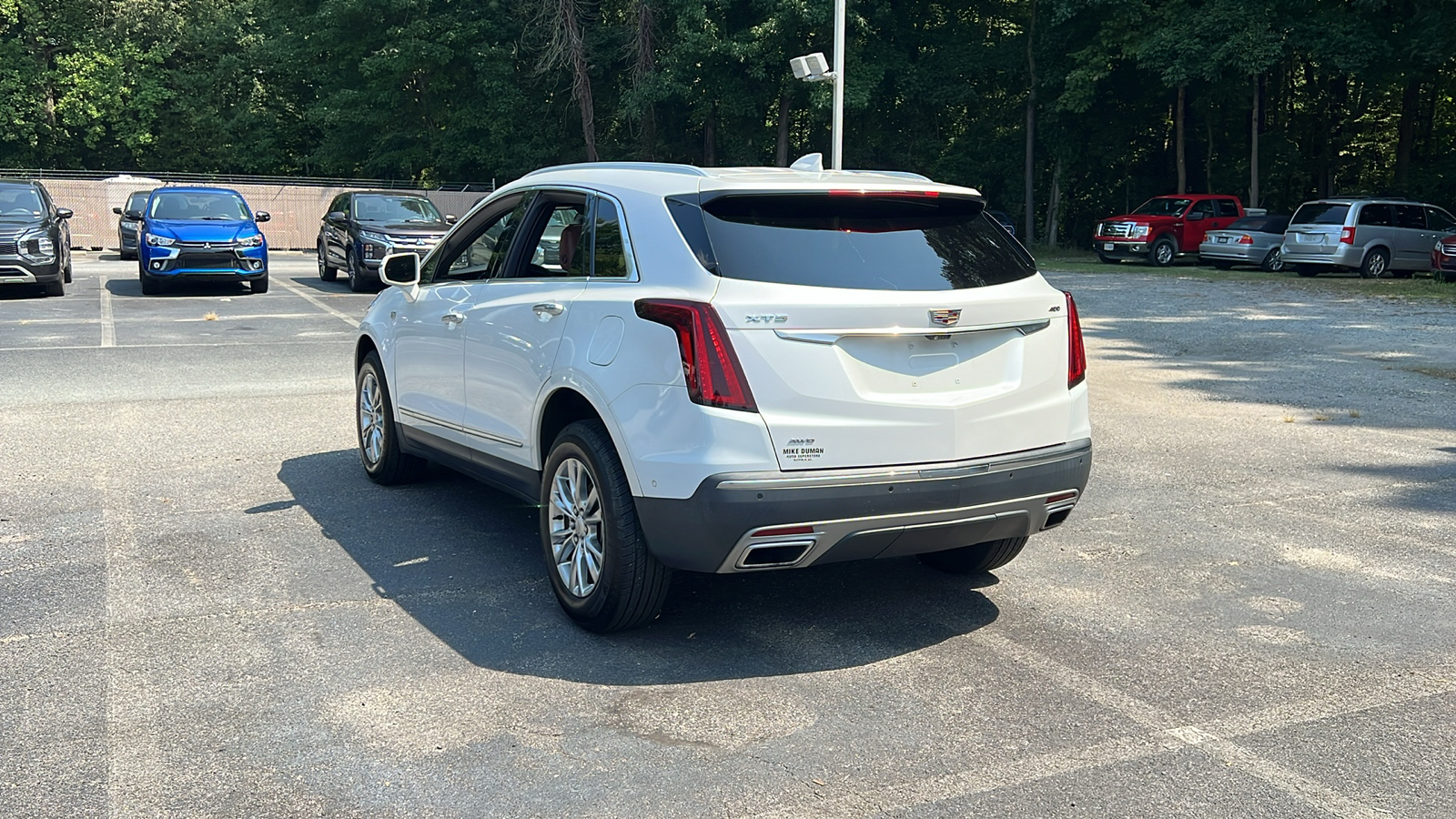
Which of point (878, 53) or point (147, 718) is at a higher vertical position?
point (878, 53)

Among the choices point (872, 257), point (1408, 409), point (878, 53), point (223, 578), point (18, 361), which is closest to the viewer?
point (872, 257)

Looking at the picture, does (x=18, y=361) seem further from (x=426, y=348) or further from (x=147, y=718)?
(x=147, y=718)

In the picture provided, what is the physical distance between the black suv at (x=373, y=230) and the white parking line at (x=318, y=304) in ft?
2.81

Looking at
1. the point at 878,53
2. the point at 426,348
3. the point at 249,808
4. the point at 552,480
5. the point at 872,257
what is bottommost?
the point at 249,808

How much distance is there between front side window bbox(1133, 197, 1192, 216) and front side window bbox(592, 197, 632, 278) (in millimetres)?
28762

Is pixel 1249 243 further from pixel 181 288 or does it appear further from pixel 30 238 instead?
pixel 30 238

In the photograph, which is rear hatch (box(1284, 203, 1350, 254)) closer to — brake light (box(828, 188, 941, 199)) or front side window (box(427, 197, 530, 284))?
front side window (box(427, 197, 530, 284))

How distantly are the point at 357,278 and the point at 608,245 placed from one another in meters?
17.6

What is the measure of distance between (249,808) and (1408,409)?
31.6 feet

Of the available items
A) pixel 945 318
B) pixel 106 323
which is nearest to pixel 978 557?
pixel 945 318

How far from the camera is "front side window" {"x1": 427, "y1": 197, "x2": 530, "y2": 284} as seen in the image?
19.6ft

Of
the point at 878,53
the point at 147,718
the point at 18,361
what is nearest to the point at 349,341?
the point at 18,361

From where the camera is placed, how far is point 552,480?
508 cm

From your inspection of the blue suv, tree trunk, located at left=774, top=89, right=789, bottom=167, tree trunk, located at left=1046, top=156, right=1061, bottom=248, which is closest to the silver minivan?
tree trunk, located at left=1046, top=156, right=1061, bottom=248
